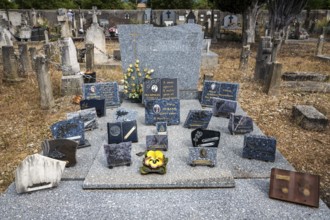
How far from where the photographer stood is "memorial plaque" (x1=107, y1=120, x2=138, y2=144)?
4.71 meters

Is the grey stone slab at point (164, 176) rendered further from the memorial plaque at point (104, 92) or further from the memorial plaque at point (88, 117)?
the memorial plaque at point (104, 92)

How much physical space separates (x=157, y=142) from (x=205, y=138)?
0.80 meters

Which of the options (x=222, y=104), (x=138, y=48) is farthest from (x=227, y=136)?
(x=138, y=48)

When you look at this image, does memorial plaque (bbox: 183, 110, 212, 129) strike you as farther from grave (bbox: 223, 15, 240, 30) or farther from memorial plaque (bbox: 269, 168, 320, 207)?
grave (bbox: 223, 15, 240, 30)

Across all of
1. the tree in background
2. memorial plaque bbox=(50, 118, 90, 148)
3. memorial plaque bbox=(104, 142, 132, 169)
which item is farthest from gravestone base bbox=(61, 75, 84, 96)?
the tree in background

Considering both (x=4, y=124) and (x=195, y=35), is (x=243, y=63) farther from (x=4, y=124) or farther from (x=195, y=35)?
(x=4, y=124)

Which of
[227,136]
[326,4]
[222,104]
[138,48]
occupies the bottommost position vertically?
[227,136]

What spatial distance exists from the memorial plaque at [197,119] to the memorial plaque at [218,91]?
1420 millimetres

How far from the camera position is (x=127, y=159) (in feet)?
13.6

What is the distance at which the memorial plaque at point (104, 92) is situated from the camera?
255 inches

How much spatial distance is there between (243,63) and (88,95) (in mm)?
7228

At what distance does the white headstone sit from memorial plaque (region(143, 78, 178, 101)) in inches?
129

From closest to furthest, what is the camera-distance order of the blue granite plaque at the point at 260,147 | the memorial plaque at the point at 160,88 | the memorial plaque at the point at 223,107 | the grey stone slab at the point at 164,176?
the grey stone slab at the point at 164,176 → the blue granite plaque at the point at 260,147 → the memorial plaque at the point at 223,107 → the memorial plaque at the point at 160,88

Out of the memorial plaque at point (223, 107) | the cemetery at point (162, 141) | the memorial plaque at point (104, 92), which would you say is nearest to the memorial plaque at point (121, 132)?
the cemetery at point (162, 141)
